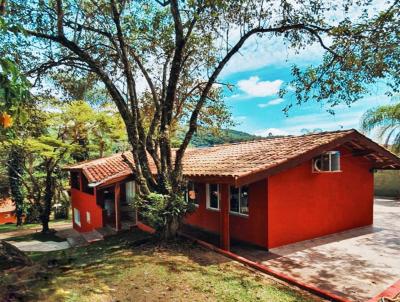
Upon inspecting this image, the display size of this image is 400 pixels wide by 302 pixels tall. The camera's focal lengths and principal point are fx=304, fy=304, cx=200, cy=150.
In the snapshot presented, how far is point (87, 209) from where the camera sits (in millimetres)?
19172

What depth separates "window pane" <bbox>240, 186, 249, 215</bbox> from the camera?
36.7 feet

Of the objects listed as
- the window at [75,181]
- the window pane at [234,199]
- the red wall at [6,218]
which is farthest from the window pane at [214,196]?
the red wall at [6,218]

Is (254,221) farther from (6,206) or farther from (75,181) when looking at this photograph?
(6,206)

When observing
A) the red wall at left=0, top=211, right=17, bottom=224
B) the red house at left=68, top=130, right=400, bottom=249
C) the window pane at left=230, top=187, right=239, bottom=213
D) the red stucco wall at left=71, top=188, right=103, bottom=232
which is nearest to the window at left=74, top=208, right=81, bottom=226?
the red stucco wall at left=71, top=188, right=103, bottom=232

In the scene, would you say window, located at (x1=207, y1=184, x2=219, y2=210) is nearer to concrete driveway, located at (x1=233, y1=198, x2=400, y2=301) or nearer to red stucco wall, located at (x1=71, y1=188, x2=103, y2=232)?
concrete driveway, located at (x1=233, y1=198, x2=400, y2=301)

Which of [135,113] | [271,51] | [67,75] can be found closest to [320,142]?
[271,51]

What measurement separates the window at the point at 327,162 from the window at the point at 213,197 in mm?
4088

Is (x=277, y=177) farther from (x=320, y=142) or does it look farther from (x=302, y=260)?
(x=302, y=260)

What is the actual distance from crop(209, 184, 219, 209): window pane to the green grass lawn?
141 inches

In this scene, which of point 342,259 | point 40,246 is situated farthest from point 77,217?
point 342,259

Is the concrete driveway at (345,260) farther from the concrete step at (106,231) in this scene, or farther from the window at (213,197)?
the concrete step at (106,231)

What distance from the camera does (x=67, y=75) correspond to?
1299cm

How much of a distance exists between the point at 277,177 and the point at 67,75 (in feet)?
31.6

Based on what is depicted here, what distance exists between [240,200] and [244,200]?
0.81 feet
